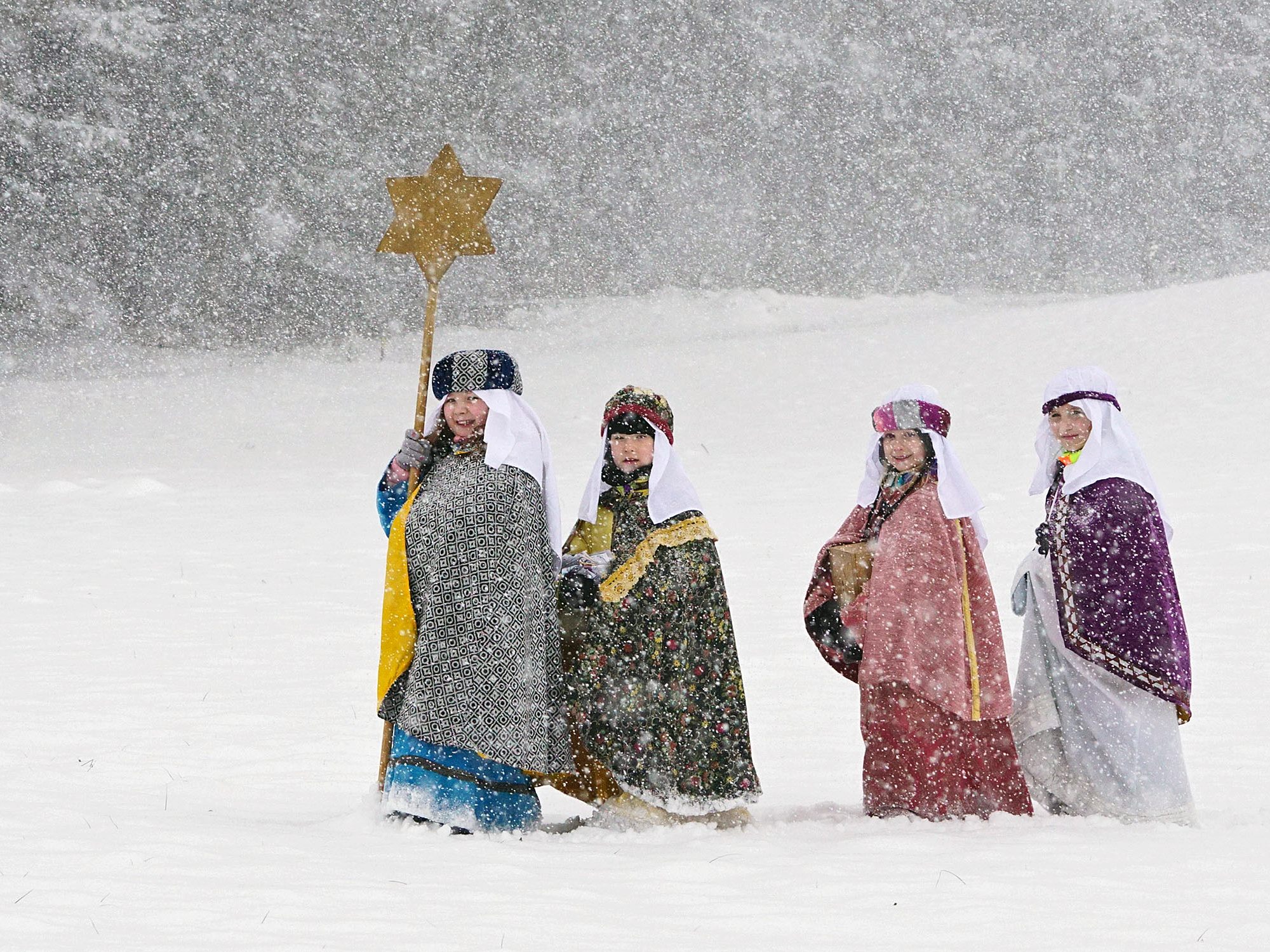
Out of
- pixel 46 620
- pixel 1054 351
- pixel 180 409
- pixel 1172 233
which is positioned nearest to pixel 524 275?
pixel 180 409

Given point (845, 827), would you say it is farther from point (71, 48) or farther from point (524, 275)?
point (524, 275)

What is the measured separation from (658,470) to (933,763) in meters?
1.38

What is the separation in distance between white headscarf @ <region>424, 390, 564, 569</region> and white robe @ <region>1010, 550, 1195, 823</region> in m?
1.68

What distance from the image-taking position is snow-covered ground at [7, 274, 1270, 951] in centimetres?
366

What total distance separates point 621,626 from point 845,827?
102 cm

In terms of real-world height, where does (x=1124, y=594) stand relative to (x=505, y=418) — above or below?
below

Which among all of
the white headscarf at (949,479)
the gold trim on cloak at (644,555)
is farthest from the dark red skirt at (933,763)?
the gold trim on cloak at (644,555)

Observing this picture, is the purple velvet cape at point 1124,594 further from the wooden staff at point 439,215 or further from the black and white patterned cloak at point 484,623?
the wooden staff at point 439,215

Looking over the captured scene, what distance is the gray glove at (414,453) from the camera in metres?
4.92

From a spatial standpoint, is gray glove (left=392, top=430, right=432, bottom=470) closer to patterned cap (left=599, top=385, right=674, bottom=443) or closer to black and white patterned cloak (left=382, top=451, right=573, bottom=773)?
black and white patterned cloak (left=382, top=451, right=573, bottom=773)

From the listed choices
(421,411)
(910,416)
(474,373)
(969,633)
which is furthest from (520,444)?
(969,633)

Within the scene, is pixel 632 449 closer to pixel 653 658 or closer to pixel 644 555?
pixel 644 555

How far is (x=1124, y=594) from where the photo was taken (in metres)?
4.97

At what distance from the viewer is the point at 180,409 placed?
21.5m
